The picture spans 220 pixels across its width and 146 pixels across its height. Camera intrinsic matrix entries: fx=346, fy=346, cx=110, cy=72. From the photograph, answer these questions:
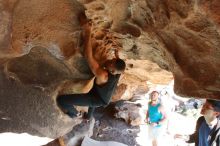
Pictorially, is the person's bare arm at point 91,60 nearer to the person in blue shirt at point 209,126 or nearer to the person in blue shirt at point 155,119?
the person in blue shirt at point 209,126

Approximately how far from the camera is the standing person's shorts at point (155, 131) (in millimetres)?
4785

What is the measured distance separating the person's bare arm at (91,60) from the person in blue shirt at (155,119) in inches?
66.8

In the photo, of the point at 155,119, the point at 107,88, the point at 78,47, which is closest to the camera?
the point at 78,47

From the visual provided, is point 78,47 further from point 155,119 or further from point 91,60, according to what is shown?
point 155,119

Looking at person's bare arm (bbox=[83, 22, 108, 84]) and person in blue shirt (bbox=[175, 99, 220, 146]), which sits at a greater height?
person's bare arm (bbox=[83, 22, 108, 84])

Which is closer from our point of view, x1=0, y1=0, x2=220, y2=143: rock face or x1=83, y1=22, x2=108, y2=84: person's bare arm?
x1=0, y1=0, x2=220, y2=143: rock face

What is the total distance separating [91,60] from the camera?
3.00 meters

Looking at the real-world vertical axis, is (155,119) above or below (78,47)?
below

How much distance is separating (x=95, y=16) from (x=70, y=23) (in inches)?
8.0

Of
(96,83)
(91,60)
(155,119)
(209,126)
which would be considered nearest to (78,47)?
(91,60)

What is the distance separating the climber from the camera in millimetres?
2951

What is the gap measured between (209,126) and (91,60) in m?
1.17

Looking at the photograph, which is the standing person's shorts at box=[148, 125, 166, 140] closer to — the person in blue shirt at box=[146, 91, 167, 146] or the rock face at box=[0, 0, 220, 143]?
the person in blue shirt at box=[146, 91, 167, 146]

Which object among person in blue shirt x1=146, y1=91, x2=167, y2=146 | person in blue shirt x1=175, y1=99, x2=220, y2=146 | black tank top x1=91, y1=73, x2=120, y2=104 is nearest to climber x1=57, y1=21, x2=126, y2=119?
→ black tank top x1=91, y1=73, x2=120, y2=104
